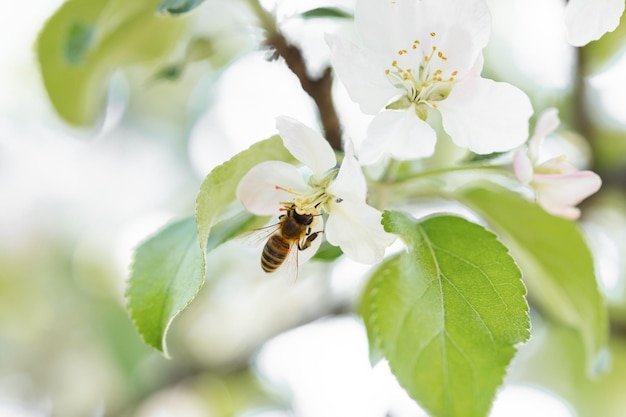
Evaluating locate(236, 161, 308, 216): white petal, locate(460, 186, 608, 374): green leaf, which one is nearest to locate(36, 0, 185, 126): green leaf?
locate(236, 161, 308, 216): white petal

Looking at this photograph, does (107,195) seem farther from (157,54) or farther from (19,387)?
(157,54)

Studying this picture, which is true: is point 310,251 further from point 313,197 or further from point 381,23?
point 381,23

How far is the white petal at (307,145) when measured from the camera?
0.51 m

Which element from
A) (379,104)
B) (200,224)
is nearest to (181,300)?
(200,224)

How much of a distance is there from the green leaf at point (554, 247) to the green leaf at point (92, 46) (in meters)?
0.41

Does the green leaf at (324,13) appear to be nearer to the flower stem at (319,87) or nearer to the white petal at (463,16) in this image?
the flower stem at (319,87)

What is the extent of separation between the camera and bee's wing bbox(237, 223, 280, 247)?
61cm

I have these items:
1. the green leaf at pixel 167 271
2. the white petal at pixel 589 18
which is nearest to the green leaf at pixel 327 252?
the green leaf at pixel 167 271

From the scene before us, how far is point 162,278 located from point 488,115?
28 centimetres

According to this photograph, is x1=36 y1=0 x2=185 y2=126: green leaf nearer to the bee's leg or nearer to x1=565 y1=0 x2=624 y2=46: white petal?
the bee's leg

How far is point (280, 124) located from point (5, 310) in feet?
4.94

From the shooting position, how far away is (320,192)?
567 millimetres

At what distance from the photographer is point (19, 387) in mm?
1769

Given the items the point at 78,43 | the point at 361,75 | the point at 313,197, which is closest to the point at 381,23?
the point at 361,75
